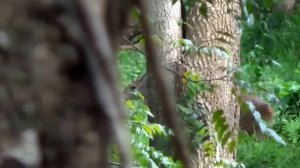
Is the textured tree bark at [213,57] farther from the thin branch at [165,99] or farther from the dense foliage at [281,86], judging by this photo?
the thin branch at [165,99]

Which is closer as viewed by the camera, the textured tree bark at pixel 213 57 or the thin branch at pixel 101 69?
the thin branch at pixel 101 69

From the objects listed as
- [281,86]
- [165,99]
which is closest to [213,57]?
[281,86]

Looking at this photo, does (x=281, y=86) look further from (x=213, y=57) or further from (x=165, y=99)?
(x=165, y=99)

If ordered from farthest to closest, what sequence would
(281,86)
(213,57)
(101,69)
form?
(281,86) → (213,57) → (101,69)

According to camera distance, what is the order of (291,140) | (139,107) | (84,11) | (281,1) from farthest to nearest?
1. (291,140)
2. (281,1)
3. (139,107)
4. (84,11)

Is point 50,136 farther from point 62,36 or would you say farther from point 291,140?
point 291,140

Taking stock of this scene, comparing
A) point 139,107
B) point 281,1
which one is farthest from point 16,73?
point 281,1

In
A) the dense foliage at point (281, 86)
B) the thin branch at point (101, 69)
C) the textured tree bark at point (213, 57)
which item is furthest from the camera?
the dense foliage at point (281, 86)

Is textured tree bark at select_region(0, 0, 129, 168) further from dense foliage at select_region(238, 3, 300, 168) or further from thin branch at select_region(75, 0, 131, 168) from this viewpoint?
dense foliage at select_region(238, 3, 300, 168)

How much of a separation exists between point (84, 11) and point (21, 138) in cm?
11

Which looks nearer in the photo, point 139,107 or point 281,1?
point 139,107

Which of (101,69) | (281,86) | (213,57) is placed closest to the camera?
(101,69)

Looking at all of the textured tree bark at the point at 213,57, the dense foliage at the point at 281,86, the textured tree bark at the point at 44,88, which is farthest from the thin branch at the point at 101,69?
the dense foliage at the point at 281,86

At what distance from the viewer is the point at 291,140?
8.51 m
